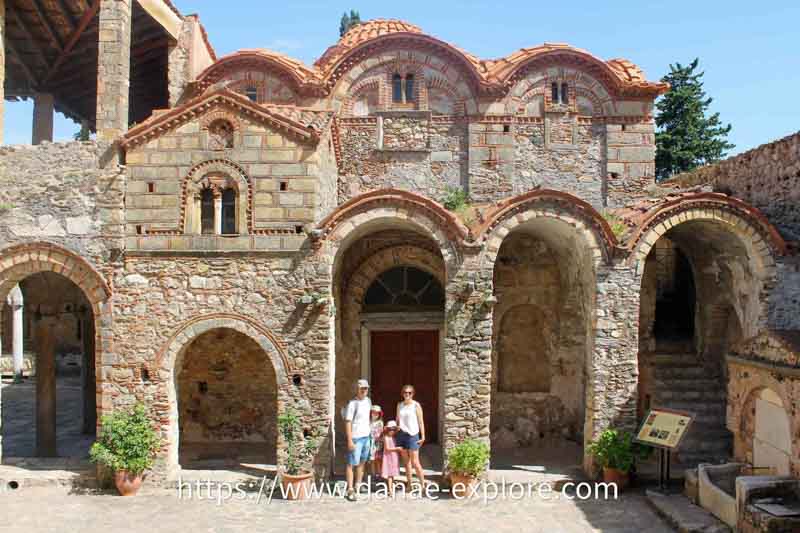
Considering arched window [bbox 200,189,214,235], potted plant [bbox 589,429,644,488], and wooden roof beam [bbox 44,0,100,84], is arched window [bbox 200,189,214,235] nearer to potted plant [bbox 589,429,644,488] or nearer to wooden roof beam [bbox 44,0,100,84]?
wooden roof beam [bbox 44,0,100,84]

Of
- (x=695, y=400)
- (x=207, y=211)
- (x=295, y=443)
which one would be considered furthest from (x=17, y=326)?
(x=695, y=400)

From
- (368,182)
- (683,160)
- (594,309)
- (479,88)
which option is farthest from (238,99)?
(683,160)

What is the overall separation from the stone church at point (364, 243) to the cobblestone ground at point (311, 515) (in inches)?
38.7

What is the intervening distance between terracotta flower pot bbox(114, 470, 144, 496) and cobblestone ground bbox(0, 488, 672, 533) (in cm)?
14

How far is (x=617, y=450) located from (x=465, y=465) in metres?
2.47

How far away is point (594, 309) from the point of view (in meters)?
10.3

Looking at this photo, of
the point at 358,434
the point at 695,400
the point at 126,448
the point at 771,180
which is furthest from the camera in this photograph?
the point at 695,400

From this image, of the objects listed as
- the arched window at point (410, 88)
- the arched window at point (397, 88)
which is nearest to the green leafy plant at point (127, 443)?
the arched window at point (397, 88)

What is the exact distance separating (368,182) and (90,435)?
26.4 feet

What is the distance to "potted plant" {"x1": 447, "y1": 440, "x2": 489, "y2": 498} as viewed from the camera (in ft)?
31.7

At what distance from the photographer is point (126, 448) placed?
31.9 feet

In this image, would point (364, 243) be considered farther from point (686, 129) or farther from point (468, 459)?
point (686, 129)

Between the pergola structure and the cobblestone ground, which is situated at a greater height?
the pergola structure

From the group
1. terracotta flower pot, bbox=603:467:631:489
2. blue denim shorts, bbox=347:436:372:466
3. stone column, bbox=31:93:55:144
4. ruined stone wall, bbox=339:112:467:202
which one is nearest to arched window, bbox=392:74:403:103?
ruined stone wall, bbox=339:112:467:202
